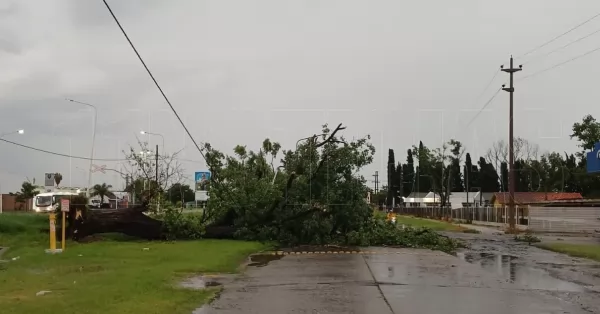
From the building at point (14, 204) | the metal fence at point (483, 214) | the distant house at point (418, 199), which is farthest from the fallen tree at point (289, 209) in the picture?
the distant house at point (418, 199)

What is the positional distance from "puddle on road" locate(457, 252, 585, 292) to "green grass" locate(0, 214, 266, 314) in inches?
264

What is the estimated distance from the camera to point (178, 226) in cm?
2448

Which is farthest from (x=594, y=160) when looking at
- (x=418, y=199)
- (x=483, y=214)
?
(x=418, y=199)

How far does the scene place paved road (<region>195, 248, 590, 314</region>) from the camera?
32.4 feet

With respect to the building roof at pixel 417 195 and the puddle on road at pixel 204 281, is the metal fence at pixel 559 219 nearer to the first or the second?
the puddle on road at pixel 204 281

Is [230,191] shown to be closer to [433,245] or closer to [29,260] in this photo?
[433,245]

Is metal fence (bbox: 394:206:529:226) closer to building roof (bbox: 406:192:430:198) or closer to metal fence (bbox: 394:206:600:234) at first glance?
metal fence (bbox: 394:206:600:234)

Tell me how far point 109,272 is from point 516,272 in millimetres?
9832

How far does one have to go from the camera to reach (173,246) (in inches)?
834

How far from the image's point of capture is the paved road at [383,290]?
9867 mm

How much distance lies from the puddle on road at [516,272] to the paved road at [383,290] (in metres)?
0.08

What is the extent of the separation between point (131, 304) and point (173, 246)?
11.6 m

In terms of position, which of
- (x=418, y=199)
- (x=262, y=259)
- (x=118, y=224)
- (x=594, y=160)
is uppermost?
(x=594, y=160)

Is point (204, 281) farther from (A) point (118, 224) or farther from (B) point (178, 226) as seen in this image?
(B) point (178, 226)
